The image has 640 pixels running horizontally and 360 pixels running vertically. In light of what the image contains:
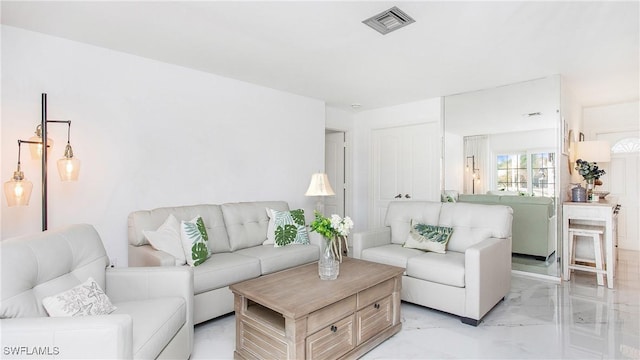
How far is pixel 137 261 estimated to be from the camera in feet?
8.86

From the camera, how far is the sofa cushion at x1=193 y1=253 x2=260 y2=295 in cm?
253

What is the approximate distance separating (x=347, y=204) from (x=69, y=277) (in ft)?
14.9

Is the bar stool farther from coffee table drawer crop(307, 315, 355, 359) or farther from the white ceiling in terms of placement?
coffee table drawer crop(307, 315, 355, 359)

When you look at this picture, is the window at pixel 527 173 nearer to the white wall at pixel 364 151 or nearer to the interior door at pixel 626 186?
the white wall at pixel 364 151

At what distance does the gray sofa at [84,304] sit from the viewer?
4.06ft

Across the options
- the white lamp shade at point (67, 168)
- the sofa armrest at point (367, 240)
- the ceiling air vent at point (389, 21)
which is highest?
the ceiling air vent at point (389, 21)

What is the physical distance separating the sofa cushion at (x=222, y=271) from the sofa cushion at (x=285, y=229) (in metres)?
0.55

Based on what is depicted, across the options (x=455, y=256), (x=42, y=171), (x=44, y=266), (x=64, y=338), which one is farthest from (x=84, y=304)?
(x=455, y=256)

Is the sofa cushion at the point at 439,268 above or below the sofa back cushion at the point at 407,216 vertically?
below

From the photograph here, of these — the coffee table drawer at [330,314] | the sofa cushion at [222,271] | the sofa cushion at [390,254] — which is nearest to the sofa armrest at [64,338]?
the coffee table drawer at [330,314]

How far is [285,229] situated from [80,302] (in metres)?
2.09

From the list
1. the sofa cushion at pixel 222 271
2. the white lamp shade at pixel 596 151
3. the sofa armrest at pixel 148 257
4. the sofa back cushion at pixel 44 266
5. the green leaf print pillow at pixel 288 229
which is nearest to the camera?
the sofa back cushion at pixel 44 266

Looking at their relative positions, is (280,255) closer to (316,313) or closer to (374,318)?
(374,318)

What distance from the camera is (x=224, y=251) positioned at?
3203 mm
